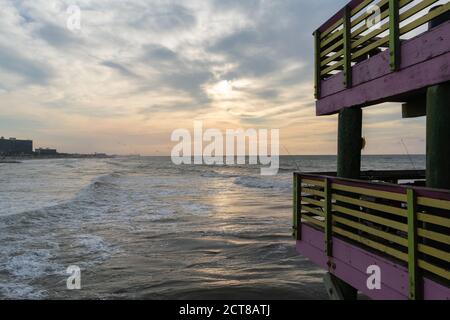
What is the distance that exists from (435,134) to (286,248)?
383 inches

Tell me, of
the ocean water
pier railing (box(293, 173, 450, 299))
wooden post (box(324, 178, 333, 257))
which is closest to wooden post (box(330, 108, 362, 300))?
pier railing (box(293, 173, 450, 299))

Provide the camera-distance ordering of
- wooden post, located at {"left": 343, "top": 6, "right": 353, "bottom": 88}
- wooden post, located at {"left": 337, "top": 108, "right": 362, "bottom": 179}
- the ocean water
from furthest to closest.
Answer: the ocean water < wooden post, located at {"left": 337, "top": 108, "right": 362, "bottom": 179} < wooden post, located at {"left": 343, "top": 6, "right": 353, "bottom": 88}

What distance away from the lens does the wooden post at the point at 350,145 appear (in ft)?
23.5

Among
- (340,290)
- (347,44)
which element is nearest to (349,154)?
(347,44)

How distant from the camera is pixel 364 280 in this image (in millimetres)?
5695

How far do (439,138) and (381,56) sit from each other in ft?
6.04

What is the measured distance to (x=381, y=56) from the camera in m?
6.20

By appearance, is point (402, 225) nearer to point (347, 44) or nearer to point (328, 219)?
point (328, 219)

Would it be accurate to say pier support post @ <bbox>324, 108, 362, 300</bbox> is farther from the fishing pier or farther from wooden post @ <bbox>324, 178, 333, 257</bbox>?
wooden post @ <bbox>324, 178, 333, 257</bbox>

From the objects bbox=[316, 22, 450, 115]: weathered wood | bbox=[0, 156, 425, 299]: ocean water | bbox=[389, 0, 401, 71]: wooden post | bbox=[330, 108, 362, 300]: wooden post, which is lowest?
bbox=[0, 156, 425, 299]: ocean water

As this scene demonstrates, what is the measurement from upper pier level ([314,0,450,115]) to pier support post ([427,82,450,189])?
0.64 feet

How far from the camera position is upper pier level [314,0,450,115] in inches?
202

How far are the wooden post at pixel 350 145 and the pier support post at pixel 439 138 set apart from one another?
2.03 metres
